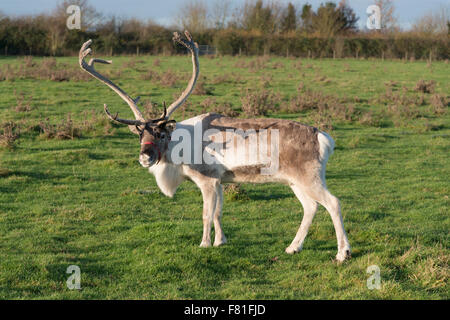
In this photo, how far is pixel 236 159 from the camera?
8.04 m

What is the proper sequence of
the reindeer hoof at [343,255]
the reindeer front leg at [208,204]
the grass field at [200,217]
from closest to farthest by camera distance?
1. the grass field at [200,217]
2. the reindeer hoof at [343,255]
3. the reindeer front leg at [208,204]

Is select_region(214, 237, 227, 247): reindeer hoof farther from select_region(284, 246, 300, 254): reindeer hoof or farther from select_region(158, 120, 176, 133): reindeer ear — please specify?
select_region(158, 120, 176, 133): reindeer ear

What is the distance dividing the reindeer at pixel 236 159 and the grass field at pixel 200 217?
2.05 ft

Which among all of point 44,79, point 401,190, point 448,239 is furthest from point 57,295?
point 44,79

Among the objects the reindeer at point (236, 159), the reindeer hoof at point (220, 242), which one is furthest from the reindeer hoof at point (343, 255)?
the reindeer hoof at point (220, 242)

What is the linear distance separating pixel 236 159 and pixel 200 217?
2.56 metres

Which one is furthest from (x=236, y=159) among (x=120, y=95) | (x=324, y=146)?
(x=120, y=95)

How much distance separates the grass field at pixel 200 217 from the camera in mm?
6949

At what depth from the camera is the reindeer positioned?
770cm

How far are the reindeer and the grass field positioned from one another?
623 millimetres

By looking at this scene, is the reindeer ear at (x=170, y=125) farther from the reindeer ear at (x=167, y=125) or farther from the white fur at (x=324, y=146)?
the white fur at (x=324, y=146)

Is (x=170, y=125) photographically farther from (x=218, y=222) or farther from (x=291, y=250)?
(x=291, y=250)

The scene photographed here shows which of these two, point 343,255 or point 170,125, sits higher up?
point 170,125

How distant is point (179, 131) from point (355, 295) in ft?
11.9
